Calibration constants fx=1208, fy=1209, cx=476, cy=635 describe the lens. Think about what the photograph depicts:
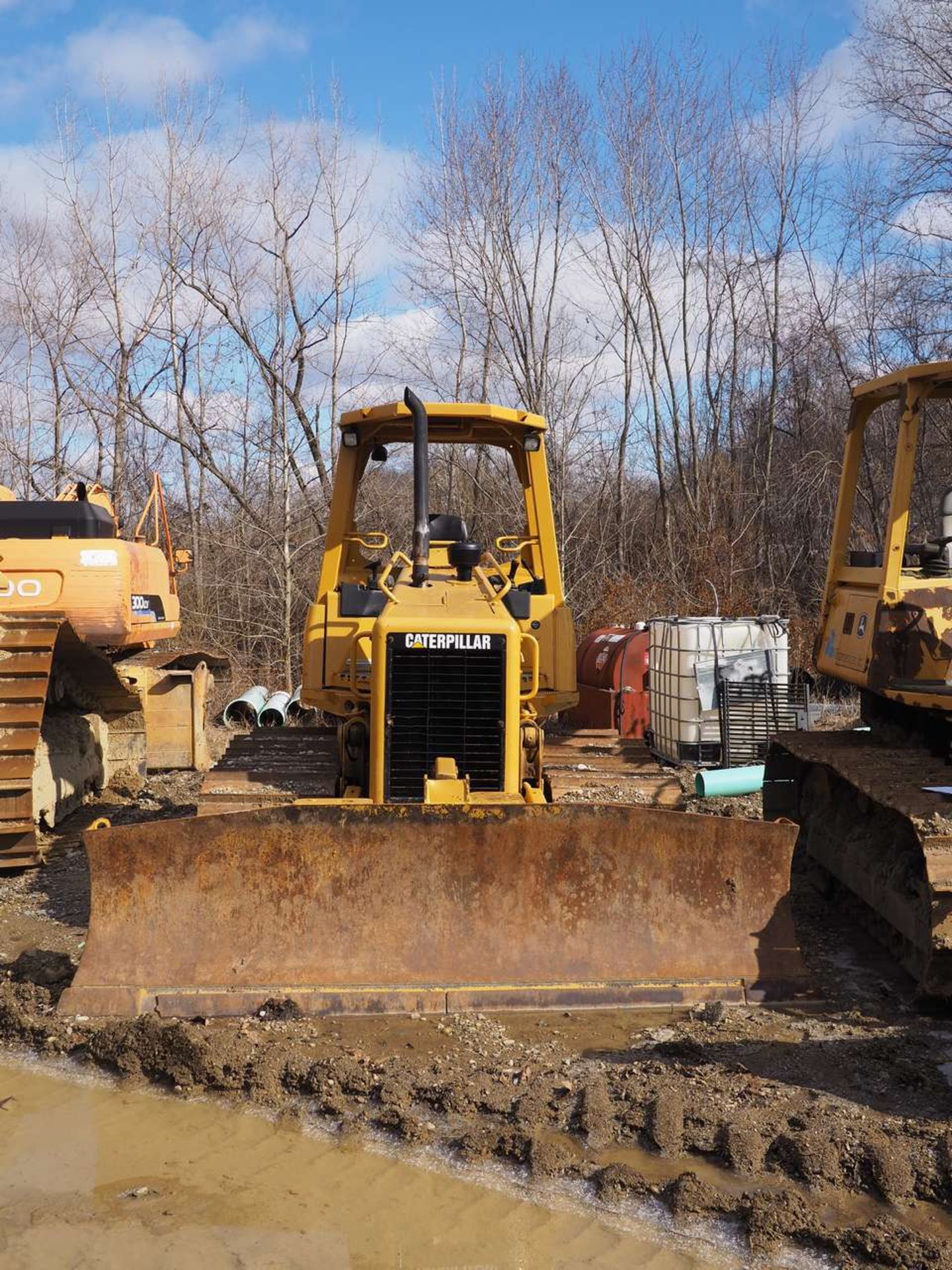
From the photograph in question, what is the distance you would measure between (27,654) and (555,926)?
3.78 metres

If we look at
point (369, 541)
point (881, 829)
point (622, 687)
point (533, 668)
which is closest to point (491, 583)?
point (369, 541)

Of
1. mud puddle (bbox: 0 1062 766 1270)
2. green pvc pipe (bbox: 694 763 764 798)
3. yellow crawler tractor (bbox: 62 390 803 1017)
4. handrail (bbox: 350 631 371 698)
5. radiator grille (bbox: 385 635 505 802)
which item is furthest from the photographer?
green pvc pipe (bbox: 694 763 764 798)

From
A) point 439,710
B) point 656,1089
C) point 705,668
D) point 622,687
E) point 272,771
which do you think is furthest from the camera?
point 622,687

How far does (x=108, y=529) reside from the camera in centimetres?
888

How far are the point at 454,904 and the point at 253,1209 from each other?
181 centimetres

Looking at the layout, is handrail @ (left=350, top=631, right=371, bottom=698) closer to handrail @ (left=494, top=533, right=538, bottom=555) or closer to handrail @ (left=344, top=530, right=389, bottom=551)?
handrail @ (left=344, top=530, right=389, bottom=551)

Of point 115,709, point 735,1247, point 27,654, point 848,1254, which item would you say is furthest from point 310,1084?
point 115,709

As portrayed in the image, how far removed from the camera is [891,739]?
6309 mm

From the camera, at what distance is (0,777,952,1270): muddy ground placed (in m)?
3.47

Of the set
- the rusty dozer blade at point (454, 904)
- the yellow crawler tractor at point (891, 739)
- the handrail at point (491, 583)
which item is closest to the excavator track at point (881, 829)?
the yellow crawler tractor at point (891, 739)

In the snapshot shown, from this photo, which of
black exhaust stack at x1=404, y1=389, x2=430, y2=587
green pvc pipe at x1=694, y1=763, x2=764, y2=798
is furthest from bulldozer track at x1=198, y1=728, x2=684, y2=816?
green pvc pipe at x1=694, y1=763, x2=764, y2=798

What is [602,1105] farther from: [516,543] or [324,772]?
[516,543]

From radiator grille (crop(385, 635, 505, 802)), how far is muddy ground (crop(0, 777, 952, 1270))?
1.18 metres

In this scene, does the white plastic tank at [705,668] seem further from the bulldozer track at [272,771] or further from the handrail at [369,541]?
the handrail at [369,541]
